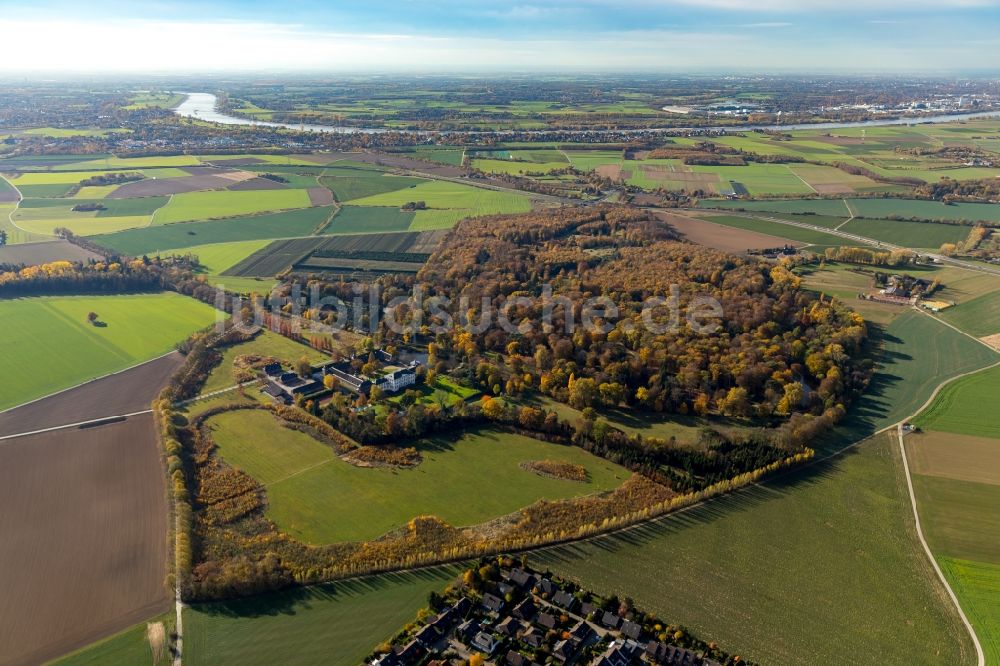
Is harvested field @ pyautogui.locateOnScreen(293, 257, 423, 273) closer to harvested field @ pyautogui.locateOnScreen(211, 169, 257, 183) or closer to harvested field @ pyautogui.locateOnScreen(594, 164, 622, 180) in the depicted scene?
harvested field @ pyautogui.locateOnScreen(211, 169, 257, 183)

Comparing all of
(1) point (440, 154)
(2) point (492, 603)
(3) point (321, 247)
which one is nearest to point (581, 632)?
(2) point (492, 603)

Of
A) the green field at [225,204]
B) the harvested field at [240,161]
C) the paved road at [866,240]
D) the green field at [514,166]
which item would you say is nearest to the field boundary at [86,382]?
the green field at [225,204]

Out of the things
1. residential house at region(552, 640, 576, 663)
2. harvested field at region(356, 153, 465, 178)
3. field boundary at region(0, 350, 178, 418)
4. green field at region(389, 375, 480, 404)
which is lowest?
residential house at region(552, 640, 576, 663)

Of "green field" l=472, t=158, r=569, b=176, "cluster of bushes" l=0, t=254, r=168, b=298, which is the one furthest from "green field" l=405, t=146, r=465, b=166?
"cluster of bushes" l=0, t=254, r=168, b=298

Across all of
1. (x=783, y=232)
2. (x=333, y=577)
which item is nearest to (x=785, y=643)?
(x=333, y=577)

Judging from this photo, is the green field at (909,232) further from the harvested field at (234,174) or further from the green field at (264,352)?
the harvested field at (234,174)
